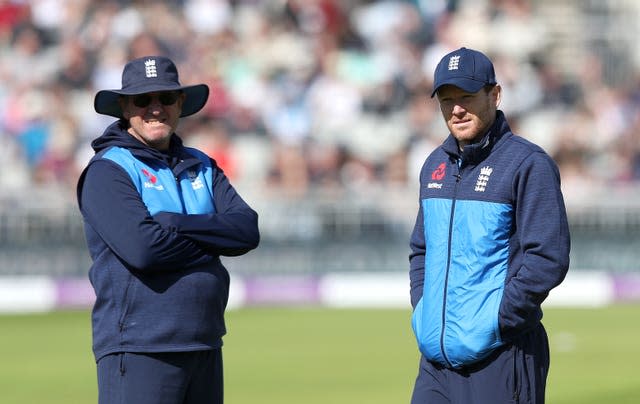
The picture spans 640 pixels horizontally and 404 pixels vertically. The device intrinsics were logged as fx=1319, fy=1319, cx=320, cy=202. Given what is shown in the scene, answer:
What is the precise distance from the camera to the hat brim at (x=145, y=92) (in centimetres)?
493

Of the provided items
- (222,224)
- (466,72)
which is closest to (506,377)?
(466,72)

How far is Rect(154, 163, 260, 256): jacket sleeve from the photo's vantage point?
4.95 meters

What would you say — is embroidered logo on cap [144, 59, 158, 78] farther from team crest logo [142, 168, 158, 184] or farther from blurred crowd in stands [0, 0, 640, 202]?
blurred crowd in stands [0, 0, 640, 202]

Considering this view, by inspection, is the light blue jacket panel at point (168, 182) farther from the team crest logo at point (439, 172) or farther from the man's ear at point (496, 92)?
the man's ear at point (496, 92)

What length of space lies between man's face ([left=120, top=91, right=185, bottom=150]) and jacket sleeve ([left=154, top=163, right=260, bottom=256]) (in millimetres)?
290

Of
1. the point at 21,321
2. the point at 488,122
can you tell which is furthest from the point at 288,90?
the point at 488,122

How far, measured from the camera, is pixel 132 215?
15.9ft

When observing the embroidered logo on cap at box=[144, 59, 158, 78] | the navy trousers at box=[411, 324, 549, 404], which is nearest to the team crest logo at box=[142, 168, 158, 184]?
the embroidered logo on cap at box=[144, 59, 158, 78]

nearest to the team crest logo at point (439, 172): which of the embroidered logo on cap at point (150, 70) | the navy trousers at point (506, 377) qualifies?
the navy trousers at point (506, 377)

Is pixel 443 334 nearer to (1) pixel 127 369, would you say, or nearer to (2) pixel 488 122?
(2) pixel 488 122

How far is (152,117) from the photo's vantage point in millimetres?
4996

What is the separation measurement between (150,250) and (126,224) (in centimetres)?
14

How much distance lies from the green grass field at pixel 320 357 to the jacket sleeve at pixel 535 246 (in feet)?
15.8

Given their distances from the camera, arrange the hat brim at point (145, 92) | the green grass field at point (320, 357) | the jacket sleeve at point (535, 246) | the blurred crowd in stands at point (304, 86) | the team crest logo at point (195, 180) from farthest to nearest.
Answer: the blurred crowd in stands at point (304, 86) < the green grass field at point (320, 357) < the team crest logo at point (195, 180) < the hat brim at point (145, 92) < the jacket sleeve at point (535, 246)
